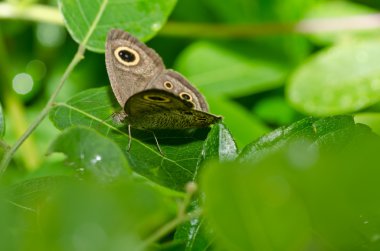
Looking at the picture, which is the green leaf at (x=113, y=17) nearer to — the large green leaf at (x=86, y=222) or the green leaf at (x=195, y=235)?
the green leaf at (x=195, y=235)

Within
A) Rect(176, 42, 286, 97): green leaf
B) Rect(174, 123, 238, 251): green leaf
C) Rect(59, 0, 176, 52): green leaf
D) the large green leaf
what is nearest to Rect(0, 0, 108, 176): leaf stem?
Rect(59, 0, 176, 52): green leaf

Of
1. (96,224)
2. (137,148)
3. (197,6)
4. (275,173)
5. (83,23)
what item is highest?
(197,6)

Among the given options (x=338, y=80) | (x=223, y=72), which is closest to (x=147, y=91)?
(x=338, y=80)

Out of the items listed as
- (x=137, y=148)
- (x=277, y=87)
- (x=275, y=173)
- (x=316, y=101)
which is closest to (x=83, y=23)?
(x=137, y=148)

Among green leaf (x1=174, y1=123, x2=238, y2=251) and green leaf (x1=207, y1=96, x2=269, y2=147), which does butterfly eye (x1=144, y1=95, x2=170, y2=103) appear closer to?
green leaf (x1=174, y1=123, x2=238, y2=251)

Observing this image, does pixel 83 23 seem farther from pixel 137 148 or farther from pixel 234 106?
pixel 234 106

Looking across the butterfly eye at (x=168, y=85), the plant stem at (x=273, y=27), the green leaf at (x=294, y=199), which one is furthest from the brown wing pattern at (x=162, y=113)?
the plant stem at (x=273, y=27)

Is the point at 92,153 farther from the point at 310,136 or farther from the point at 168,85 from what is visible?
the point at 168,85
